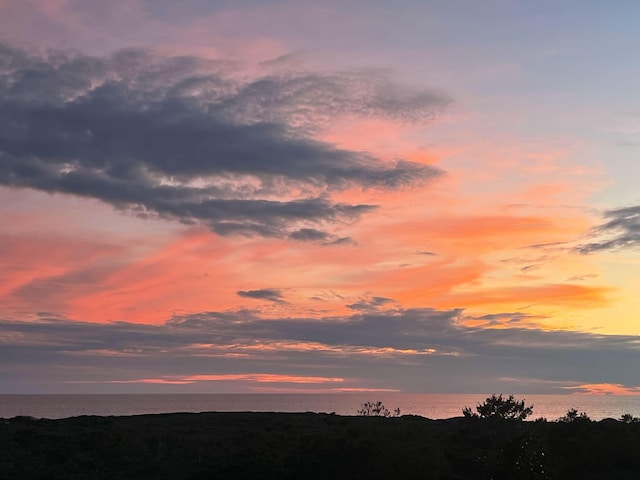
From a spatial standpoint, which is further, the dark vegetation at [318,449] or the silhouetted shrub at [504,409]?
the silhouetted shrub at [504,409]

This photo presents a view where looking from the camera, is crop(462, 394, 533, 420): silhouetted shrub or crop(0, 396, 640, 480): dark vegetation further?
crop(462, 394, 533, 420): silhouetted shrub

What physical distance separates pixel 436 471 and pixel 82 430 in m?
26.0

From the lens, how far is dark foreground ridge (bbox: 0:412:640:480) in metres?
39.5

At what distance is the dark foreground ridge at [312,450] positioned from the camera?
130 feet

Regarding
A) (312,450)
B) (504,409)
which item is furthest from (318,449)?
(504,409)

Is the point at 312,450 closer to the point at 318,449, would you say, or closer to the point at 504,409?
the point at 318,449

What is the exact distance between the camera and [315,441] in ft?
143

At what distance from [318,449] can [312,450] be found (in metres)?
0.45

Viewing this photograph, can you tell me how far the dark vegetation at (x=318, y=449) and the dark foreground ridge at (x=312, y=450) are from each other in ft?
0.22

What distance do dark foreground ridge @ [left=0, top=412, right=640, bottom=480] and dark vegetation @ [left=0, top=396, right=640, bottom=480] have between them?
68 mm

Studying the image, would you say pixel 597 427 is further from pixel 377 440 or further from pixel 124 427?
pixel 124 427

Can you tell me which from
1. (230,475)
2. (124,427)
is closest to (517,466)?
(230,475)

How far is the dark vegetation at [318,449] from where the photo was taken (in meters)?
39.6

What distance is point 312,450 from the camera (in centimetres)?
4256
